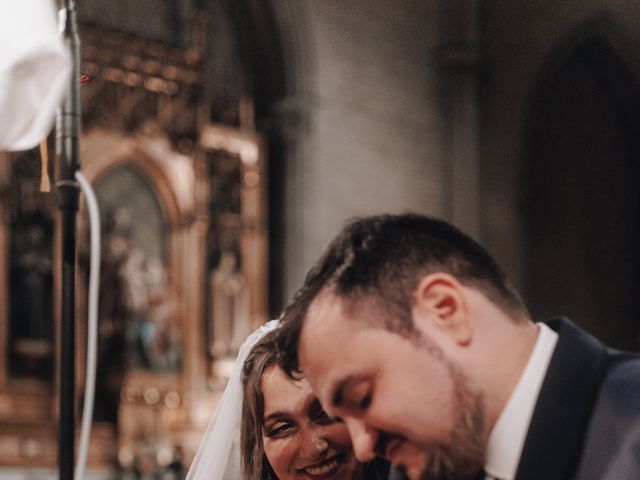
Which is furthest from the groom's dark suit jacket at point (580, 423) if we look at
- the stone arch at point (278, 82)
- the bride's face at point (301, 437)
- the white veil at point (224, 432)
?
the stone arch at point (278, 82)

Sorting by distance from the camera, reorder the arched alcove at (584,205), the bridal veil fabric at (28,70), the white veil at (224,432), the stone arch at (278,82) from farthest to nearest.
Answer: the arched alcove at (584,205) < the stone arch at (278,82) < the white veil at (224,432) < the bridal veil fabric at (28,70)

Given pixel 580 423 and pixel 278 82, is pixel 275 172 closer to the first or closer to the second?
pixel 278 82

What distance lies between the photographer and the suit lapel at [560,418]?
1951 millimetres

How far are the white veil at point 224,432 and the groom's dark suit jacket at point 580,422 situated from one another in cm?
117

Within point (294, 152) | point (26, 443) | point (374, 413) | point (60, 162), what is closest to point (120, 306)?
point (26, 443)

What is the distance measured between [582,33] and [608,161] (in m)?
1.72

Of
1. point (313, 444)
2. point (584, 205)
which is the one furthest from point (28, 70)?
point (584, 205)

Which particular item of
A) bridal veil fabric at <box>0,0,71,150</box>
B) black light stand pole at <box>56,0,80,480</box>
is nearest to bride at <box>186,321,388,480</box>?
black light stand pole at <box>56,0,80,480</box>

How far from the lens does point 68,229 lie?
2.45 meters

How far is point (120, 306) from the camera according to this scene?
9984 millimetres

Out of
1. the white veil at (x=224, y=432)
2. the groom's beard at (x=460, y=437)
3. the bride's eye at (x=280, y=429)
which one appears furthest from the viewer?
the white veil at (x=224, y=432)

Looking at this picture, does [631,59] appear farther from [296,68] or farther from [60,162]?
[60,162]

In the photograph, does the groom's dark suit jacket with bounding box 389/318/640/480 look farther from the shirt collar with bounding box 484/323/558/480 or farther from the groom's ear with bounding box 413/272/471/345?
the groom's ear with bounding box 413/272/471/345

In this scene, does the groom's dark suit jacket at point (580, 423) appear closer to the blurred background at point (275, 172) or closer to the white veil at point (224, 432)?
the white veil at point (224, 432)
